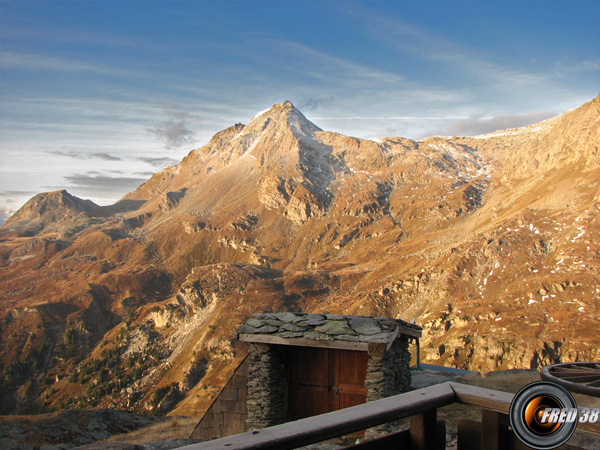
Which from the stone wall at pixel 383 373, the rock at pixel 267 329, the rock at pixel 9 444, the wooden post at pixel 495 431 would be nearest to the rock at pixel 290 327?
the rock at pixel 267 329

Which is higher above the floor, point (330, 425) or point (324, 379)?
point (330, 425)

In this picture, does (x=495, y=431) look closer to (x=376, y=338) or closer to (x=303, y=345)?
(x=376, y=338)

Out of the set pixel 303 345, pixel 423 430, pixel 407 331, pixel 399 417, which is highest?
pixel 399 417

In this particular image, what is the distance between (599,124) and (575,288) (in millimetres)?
56201

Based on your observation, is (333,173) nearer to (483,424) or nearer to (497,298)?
(497,298)

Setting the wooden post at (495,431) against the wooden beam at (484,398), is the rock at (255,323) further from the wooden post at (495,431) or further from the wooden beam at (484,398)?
the wooden post at (495,431)

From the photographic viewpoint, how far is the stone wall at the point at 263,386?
564 inches

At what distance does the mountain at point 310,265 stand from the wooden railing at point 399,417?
4041 centimetres

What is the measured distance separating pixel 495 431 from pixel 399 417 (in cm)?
57

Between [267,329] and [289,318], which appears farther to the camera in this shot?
[289,318]

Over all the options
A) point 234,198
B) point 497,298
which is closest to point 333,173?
point 234,198

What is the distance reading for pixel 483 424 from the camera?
2623 millimetres

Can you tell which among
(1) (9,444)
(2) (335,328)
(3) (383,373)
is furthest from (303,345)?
(1) (9,444)

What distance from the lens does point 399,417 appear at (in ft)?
8.25
